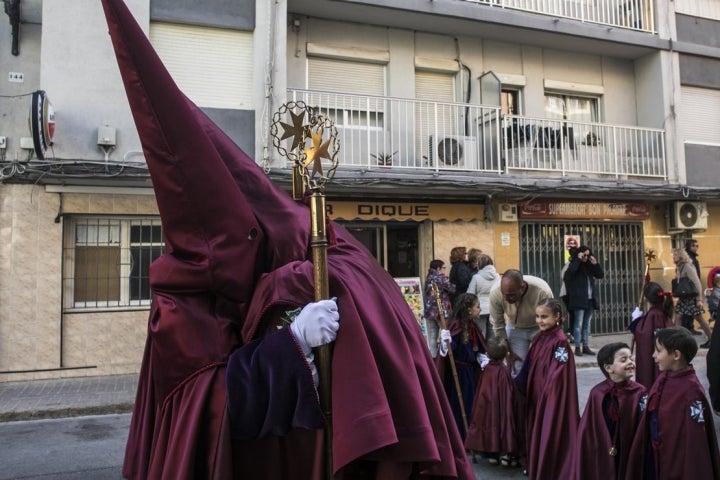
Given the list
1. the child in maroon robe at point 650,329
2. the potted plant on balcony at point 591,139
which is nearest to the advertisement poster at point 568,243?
the potted plant on balcony at point 591,139

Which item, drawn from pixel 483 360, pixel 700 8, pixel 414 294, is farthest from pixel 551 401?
pixel 700 8

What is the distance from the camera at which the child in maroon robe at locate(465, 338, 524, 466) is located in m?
4.74

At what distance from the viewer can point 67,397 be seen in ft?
25.5

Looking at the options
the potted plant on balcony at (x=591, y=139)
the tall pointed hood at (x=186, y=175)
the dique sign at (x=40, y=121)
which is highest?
the potted plant on balcony at (x=591, y=139)

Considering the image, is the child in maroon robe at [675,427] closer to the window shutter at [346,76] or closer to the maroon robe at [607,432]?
the maroon robe at [607,432]

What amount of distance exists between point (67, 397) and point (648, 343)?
24.2 feet

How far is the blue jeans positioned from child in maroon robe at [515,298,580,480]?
6.17 meters

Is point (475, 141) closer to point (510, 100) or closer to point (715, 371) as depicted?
point (510, 100)

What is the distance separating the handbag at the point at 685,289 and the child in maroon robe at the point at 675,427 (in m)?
7.32

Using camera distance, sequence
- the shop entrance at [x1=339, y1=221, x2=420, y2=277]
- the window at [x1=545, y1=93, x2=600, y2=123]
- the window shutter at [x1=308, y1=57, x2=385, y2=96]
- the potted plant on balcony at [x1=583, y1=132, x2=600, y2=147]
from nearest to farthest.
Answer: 1. the window shutter at [x1=308, y1=57, x2=385, y2=96]
2. the shop entrance at [x1=339, y1=221, x2=420, y2=277]
3. the potted plant on balcony at [x1=583, y1=132, x2=600, y2=147]
4. the window at [x1=545, y1=93, x2=600, y2=123]

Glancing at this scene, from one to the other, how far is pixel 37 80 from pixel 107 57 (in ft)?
4.39

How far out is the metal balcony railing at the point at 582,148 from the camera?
A: 1209cm

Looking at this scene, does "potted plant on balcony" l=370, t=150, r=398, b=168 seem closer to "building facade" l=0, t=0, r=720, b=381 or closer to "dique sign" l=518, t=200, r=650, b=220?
"building facade" l=0, t=0, r=720, b=381

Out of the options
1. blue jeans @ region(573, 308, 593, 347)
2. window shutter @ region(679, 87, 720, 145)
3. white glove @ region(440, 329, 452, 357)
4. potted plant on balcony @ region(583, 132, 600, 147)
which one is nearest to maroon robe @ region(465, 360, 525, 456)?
white glove @ region(440, 329, 452, 357)
